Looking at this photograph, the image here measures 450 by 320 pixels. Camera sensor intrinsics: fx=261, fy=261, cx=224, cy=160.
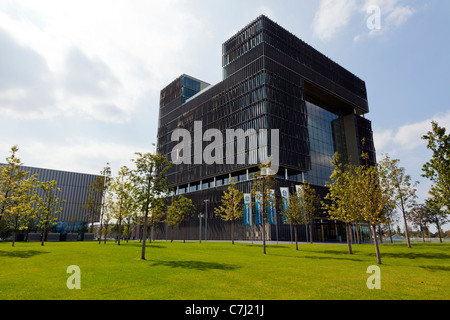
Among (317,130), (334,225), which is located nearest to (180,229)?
(334,225)

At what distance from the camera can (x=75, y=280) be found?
1229cm

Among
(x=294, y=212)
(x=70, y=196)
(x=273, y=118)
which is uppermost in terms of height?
(x=273, y=118)

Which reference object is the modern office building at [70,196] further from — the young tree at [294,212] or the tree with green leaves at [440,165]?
the tree with green leaves at [440,165]

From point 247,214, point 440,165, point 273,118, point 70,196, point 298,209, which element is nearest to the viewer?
point 440,165

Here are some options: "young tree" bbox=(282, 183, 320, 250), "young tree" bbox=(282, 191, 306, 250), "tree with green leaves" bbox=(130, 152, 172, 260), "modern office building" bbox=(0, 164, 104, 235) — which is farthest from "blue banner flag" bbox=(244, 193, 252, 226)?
"modern office building" bbox=(0, 164, 104, 235)

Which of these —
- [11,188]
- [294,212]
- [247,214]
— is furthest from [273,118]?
[11,188]

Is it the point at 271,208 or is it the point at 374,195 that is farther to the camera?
the point at 271,208

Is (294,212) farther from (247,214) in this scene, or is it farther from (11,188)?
(11,188)

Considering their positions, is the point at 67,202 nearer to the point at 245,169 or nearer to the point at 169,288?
the point at 245,169

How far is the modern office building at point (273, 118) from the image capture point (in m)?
68.4

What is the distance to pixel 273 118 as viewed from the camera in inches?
2672

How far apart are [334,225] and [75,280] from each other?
73.1 m

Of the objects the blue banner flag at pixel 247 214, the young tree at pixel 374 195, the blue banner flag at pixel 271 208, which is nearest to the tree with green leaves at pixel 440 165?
the young tree at pixel 374 195

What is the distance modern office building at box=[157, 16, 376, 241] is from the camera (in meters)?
68.4
